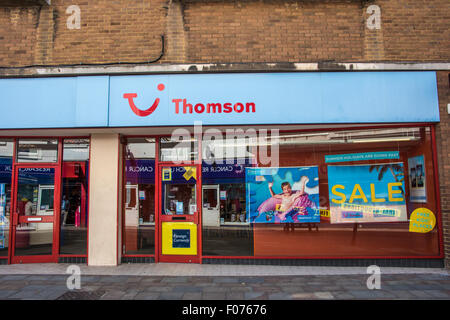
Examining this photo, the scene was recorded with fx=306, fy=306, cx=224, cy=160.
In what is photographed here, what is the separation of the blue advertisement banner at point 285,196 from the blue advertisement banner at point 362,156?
45cm

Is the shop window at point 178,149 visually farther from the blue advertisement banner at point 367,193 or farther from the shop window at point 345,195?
the blue advertisement banner at point 367,193

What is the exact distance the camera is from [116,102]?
6.50 metres

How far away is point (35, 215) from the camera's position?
7.12m

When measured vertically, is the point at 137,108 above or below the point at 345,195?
above

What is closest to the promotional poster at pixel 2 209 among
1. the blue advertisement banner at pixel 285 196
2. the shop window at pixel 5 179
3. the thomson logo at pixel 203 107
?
the shop window at pixel 5 179

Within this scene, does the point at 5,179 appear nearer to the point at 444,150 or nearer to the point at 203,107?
the point at 203,107

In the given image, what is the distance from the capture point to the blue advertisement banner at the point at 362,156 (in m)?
6.82

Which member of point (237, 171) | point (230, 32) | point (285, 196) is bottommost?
point (285, 196)

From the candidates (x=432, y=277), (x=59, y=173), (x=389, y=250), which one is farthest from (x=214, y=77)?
(x=432, y=277)

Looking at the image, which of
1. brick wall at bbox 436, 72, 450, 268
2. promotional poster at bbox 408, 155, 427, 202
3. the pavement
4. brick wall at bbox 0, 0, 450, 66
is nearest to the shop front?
promotional poster at bbox 408, 155, 427, 202

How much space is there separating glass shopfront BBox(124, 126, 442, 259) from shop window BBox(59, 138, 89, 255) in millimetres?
979

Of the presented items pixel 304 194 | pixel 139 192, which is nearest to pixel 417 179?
pixel 304 194

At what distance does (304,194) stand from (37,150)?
20.7ft

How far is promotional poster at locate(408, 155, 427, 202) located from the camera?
21.6 ft
